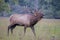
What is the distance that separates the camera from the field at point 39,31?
1639 mm

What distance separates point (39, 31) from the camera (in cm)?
168

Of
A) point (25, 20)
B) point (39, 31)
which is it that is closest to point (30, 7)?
point (25, 20)

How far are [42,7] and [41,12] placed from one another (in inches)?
2.3

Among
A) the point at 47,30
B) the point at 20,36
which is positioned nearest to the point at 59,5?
the point at 47,30

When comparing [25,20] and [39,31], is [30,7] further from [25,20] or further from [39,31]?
[39,31]

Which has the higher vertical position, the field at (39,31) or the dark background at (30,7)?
the dark background at (30,7)

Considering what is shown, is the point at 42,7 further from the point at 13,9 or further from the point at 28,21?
the point at 13,9

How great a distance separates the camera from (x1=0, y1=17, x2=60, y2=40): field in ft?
5.38

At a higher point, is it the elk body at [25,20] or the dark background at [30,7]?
the dark background at [30,7]

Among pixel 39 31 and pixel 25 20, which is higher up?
pixel 25 20

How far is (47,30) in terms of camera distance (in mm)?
1654

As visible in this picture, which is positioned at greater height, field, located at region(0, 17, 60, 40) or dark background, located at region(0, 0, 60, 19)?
dark background, located at region(0, 0, 60, 19)

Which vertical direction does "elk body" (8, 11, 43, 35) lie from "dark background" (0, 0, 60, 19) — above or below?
below

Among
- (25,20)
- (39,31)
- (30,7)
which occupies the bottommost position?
(39,31)
